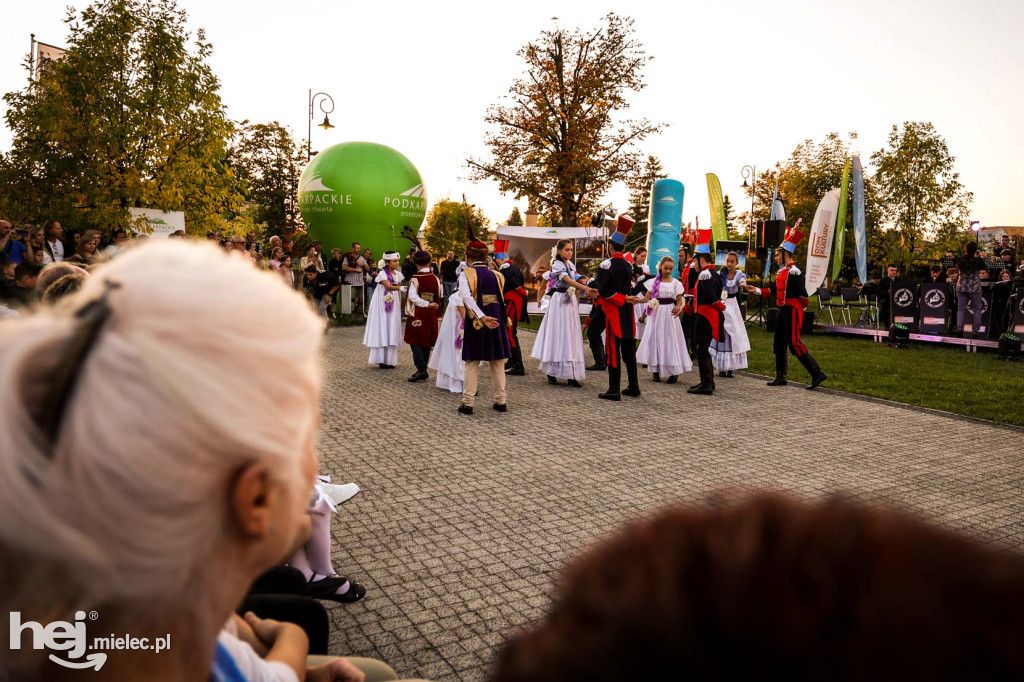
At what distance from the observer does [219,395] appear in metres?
0.83

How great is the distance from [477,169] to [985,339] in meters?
19.8

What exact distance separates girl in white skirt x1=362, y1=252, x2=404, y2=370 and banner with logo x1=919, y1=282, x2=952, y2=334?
43.8 ft

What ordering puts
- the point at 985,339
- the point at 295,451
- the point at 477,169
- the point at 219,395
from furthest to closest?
1. the point at 477,169
2. the point at 985,339
3. the point at 295,451
4. the point at 219,395

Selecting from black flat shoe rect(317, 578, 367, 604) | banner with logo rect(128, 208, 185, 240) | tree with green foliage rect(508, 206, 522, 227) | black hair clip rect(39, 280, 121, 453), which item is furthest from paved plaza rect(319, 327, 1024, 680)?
tree with green foliage rect(508, 206, 522, 227)

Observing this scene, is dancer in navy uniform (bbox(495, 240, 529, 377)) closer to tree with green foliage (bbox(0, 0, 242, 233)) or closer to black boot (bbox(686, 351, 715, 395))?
black boot (bbox(686, 351, 715, 395))

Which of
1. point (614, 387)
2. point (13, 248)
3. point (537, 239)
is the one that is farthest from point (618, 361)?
point (537, 239)

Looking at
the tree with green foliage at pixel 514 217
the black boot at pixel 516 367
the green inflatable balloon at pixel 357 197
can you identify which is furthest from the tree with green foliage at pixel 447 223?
the black boot at pixel 516 367

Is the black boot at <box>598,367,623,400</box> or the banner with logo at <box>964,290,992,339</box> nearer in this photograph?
the black boot at <box>598,367,623,400</box>

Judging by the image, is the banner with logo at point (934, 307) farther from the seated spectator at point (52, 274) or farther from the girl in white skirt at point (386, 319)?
the seated spectator at point (52, 274)

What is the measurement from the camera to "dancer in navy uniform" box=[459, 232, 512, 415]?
891cm

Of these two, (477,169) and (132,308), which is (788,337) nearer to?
(132,308)

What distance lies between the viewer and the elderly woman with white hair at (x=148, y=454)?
790mm

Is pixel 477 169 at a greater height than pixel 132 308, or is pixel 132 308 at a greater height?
pixel 477 169

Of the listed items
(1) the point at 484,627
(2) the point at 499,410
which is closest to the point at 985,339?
(2) the point at 499,410
